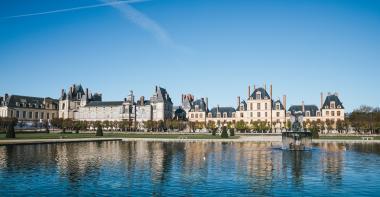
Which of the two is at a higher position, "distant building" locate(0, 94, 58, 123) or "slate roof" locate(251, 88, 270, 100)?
"slate roof" locate(251, 88, 270, 100)

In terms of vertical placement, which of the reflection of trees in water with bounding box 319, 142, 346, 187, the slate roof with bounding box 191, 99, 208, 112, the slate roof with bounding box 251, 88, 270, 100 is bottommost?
the reflection of trees in water with bounding box 319, 142, 346, 187

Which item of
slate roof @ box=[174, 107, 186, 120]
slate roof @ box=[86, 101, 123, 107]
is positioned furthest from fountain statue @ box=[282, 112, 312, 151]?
slate roof @ box=[86, 101, 123, 107]

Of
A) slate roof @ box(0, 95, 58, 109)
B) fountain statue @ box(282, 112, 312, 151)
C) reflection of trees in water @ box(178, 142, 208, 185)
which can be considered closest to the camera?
reflection of trees in water @ box(178, 142, 208, 185)

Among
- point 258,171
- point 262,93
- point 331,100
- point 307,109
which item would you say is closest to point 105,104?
point 262,93

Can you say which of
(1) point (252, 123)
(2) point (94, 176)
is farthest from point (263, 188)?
(1) point (252, 123)

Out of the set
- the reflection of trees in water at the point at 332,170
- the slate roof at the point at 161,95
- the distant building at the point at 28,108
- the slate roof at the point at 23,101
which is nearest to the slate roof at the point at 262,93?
the slate roof at the point at 161,95

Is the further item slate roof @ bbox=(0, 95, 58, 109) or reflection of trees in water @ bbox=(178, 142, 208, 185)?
slate roof @ bbox=(0, 95, 58, 109)

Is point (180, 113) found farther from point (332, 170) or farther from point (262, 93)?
point (332, 170)

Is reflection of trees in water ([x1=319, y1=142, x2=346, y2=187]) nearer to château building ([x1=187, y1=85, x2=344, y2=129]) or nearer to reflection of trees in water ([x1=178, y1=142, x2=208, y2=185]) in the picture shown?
reflection of trees in water ([x1=178, y1=142, x2=208, y2=185])

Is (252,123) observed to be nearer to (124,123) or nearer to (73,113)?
(124,123)

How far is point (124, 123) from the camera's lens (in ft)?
283

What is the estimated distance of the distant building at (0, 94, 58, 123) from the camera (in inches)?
3858

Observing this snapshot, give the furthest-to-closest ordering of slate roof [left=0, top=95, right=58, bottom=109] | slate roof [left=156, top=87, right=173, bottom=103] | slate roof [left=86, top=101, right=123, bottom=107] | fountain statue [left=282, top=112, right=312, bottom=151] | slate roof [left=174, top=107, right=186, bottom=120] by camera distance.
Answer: slate roof [left=174, top=107, right=186, bottom=120] → slate roof [left=86, top=101, right=123, bottom=107] → slate roof [left=0, top=95, right=58, bottom=109] → slate roof [left=156, top=87, right=173, bottom=103] → fountain statue [left=282, top=112, right=312, bottom=151]

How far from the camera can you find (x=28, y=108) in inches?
4077
